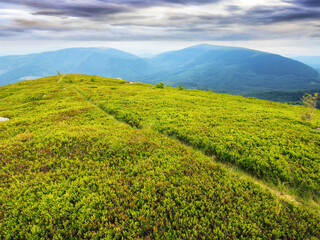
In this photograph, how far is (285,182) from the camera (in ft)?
29.1

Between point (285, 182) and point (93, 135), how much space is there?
1371cm

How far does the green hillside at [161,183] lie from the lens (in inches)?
240

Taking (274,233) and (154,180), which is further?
(154,180)

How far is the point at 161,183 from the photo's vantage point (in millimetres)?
8070

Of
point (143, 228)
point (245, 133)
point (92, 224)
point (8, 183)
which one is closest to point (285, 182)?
point (245, 133)

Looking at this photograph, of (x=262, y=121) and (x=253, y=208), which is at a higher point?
(x=262, y=121)

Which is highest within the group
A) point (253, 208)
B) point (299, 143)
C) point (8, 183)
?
point (299, 143)

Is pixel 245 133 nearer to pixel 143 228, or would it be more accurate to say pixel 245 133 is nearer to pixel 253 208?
pixel 253 208

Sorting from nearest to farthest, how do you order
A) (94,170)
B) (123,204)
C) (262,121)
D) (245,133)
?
(123,204), (94,170), (245,133), (262,121)

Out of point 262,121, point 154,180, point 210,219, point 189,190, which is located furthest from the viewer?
point 262,121

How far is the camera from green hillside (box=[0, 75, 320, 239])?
611cm

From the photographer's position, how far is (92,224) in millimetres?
6168

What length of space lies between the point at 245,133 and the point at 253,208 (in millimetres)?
8407

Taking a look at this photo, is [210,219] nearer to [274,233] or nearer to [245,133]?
[274,233]
